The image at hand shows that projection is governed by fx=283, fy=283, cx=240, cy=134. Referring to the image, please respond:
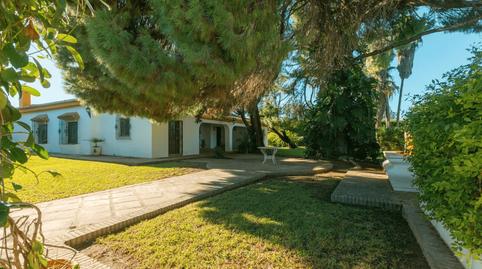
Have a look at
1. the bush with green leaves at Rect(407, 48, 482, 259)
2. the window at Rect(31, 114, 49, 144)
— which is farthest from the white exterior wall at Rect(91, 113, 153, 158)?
the bush with green leaves at Rect(407, 48, 482, 259)

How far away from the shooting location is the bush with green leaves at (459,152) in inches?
87.3

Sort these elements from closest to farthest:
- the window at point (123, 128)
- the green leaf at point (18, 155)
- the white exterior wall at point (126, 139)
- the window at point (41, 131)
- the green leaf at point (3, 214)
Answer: the green leaf at point (3, 214) → the green leaf at point (18, 155) → the white exterior wall at point (126, 139) → the window at point (123, 128) → the window at point (41, 131)

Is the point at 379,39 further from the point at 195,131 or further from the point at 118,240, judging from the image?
the point at 195,131

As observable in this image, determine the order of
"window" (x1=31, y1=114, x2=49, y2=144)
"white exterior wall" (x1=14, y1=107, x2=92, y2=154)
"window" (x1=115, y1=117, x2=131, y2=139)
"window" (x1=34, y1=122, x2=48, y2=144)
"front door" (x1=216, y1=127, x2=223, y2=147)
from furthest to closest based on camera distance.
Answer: "front door" (x1=216, y1=127, x2=223, y2=147) < "window" (x1=34, y1=122, x2=48, y2=144) < "window" (x1=31, y1=114, x2=49, y2=144) < "white exterior wall" (x1=14, y1=107, x2=92, y2=154) < "window" (x1=115, y1=117, x2=131, y2=139)

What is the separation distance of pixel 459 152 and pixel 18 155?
3284 millimetres

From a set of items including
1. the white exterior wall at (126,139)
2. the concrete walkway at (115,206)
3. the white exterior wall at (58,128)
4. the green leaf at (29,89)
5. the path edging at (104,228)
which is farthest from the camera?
the white exterior wall at (58,128)

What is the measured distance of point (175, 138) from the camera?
58.9 feet

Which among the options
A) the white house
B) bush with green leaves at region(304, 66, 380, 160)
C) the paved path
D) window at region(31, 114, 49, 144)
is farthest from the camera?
window at region(31, 114, 49, 144)

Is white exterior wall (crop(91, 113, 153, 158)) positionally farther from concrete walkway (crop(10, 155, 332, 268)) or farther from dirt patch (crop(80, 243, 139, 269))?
dirt patch (crop(80, 243, 139, 269))

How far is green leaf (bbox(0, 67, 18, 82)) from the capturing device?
974mm

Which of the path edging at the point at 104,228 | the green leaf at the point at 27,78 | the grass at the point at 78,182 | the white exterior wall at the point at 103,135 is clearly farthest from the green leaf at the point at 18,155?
the white exterior wall at the point at 103,135

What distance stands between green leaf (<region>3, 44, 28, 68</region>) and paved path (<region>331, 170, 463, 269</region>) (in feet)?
12.3

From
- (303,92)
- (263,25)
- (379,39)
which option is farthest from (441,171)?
(303,92)

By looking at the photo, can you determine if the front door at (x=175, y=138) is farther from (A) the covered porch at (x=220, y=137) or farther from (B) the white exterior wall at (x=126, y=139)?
(A) the covered porch at (x=220, y=137)
